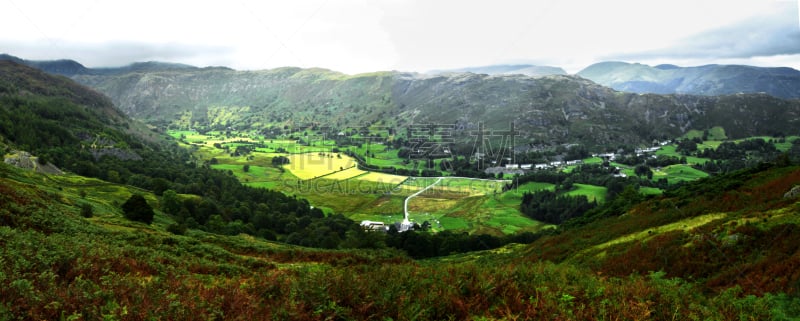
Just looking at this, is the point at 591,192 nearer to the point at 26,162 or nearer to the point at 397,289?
the point at 397,289

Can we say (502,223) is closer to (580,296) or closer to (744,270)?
(744,270)

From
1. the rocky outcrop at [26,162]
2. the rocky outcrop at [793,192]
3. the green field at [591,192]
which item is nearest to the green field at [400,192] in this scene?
the green field at [591,192]

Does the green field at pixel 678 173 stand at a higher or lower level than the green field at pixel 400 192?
higher

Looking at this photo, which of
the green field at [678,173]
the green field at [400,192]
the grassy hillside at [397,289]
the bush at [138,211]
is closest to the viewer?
the grassy hillside at [397,289]

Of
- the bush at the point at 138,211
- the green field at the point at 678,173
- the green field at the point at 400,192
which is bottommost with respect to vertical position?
the green field at the point at 400,192

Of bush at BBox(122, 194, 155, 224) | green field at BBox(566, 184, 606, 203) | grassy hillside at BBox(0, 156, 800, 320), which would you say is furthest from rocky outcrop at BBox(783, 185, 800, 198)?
green field at BBox(566, 184, 606, 203)

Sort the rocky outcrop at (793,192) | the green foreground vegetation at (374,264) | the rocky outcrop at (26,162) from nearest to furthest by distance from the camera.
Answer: the green foreground vegetation at (374,264) → the rocky outcrop at (793,192) → the rocky outcrop at (26,162)

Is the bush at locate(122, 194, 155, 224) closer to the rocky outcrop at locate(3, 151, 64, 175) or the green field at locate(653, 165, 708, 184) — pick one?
the rocky outcrop at locate(3, 151, 64, 175)

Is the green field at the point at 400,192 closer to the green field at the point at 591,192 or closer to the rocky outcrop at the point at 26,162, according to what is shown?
the green field at the point at 591,192
